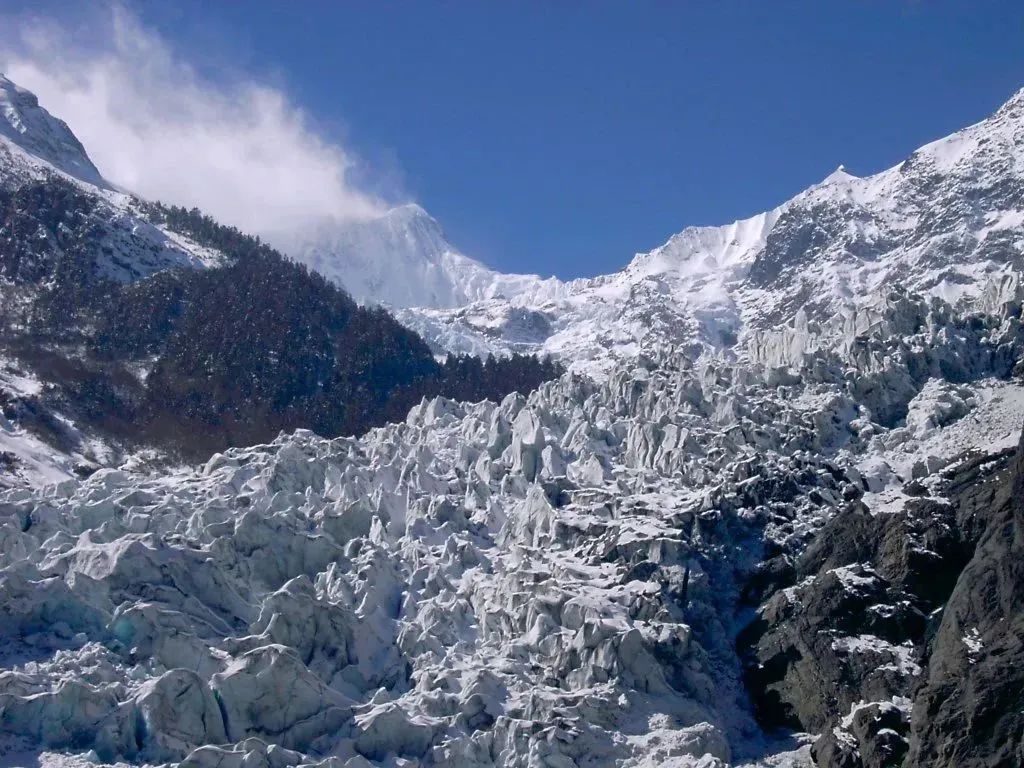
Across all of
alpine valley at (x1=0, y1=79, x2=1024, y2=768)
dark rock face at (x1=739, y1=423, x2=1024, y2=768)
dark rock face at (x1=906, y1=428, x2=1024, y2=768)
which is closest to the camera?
dark rock face at (x1=906, y1=428, x2=1024, y2=768)

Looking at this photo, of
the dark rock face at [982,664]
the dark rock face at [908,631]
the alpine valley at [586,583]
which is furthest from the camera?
the alpine valley at [586,583]

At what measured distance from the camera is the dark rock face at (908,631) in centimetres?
7112

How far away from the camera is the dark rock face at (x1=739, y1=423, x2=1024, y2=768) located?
71.1m

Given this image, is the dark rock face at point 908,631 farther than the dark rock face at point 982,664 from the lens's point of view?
Yes

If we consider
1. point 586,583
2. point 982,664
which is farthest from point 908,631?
point 586,583

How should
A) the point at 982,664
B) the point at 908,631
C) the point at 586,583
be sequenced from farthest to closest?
the point at 586,583 < the point at 908,631 < the point at 982,664

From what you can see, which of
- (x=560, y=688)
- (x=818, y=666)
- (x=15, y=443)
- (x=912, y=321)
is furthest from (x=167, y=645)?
(x=15, y=443)

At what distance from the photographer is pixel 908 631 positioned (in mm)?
83375

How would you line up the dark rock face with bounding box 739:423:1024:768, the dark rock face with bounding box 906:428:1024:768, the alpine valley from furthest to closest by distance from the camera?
the alpine valley, the dark rock face with bounding box 739:423:1024:768, the dark rock face with bounding box 906:428:1024:768

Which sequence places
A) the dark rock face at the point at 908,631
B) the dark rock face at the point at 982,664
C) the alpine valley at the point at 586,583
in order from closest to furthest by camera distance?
the dark rock face at the point at 982,664 < the dark rock face at the point at 908,631 < the alpine valley at the point at 586,583

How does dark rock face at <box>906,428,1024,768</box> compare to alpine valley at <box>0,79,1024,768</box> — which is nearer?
dark rock face at <box>906,428,1024,768</box>

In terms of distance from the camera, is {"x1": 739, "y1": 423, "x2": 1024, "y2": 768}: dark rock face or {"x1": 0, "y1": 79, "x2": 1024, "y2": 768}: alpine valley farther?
{"x1": 0, "y1": 79, "x2": 1024, "y2": 768}: alpine valley

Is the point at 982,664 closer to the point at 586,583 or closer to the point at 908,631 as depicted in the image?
the point at 908,631

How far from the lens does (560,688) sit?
270 feet
